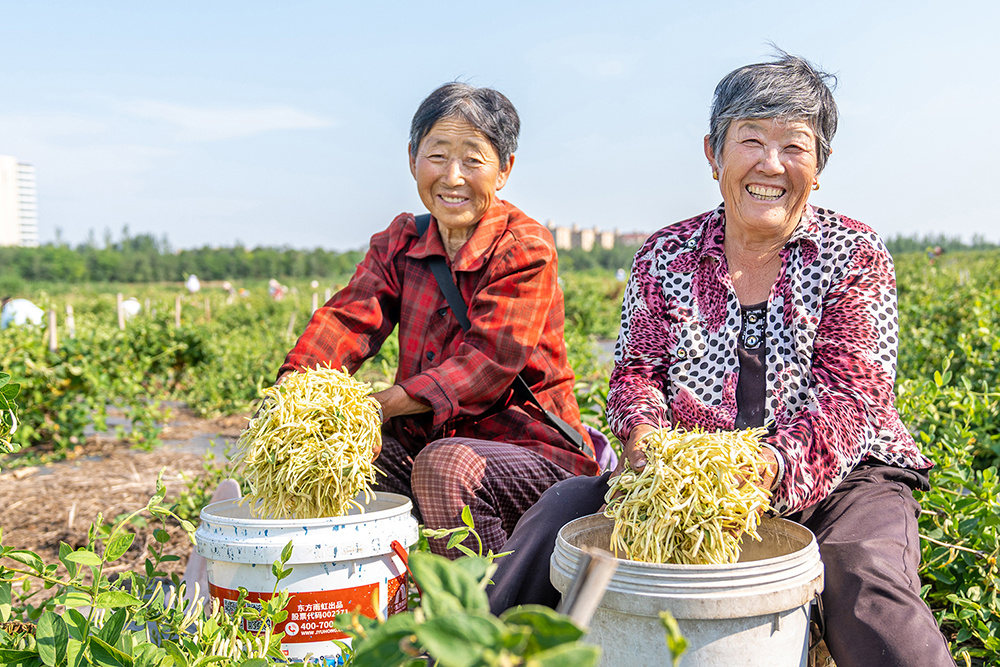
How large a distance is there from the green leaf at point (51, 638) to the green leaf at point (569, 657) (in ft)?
→ 4.17

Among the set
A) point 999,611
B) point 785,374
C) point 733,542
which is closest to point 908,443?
point 785,374

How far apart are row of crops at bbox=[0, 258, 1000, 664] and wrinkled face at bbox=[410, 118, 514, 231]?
4.40 ft

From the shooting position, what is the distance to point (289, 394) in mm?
2293

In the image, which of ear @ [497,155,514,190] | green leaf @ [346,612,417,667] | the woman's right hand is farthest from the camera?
ear @ [497,155,514,190]

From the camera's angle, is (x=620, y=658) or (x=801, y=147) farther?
(x=801, y=147)

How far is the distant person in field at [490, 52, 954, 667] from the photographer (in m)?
1.91

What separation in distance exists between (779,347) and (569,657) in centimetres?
183

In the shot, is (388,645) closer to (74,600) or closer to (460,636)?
(460,636)

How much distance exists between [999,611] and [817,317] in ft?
3.21

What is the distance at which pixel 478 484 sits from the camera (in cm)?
250

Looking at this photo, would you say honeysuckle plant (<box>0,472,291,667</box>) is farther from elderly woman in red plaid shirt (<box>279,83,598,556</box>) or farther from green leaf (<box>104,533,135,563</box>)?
elderly woman in red plaid shirt (<box>279,83,598,556</box>)

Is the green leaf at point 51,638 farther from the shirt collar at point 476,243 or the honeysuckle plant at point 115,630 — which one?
the shirt collar at point 476,243

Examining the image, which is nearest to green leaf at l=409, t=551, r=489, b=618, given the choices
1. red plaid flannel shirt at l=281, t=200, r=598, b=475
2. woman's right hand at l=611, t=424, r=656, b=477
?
woman's right hand at l=611, t=424, r=656, b=477

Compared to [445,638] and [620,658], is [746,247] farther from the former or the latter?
[445,638]
